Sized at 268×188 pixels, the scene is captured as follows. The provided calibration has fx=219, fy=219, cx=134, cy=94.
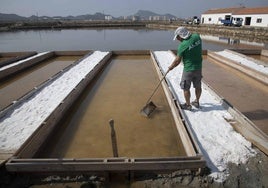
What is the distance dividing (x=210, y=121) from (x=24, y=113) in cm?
324

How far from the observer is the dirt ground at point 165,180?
→ 244cm

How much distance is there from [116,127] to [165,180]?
1.44 m

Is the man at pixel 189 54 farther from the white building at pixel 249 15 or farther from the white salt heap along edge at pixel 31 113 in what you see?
the white building at pixel 249 15

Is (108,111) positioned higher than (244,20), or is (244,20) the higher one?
(244,20)

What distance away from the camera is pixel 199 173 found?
253 centimetres

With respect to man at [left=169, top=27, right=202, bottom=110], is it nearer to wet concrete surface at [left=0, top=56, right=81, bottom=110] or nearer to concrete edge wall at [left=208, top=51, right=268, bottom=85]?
concrete edge wall at [left=208, top=51, right=268, bottom=85]

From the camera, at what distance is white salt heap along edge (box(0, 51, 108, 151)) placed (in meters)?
3.16

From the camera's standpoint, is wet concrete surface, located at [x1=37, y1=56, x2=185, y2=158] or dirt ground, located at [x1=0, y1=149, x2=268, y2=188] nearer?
dirt ground, located at [x1=0, y1=149, x2=268, y2=188]

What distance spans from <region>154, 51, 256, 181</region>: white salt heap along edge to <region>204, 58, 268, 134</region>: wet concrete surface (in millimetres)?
488

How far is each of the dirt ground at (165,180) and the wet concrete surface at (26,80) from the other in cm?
258

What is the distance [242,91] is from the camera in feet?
16.9

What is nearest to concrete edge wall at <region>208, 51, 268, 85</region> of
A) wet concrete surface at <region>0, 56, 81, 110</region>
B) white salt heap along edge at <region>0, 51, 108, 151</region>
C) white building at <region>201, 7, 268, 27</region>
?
white salt heap along edge at <region>0, 51, 108, 151</region>

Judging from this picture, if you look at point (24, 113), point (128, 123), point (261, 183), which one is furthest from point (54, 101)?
point (261, 183)

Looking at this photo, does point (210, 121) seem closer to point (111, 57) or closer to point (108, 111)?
point (108, 111)
